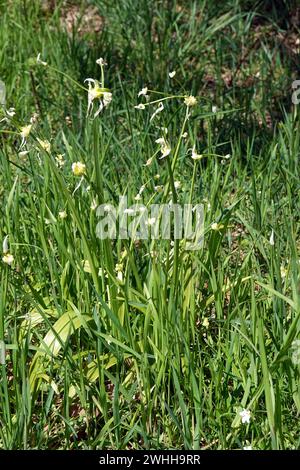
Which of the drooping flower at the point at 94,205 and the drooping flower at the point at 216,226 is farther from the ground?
the drooping flower at the point at 94,205

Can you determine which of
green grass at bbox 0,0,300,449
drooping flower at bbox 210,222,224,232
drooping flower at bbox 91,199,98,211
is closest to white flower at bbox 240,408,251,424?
green grass at bbox 0,0,300,449

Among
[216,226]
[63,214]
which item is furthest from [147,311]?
[63,214]

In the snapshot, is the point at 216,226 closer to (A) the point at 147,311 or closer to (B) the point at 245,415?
(A) the point at 147,311

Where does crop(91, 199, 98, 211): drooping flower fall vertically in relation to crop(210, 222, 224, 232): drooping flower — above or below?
above

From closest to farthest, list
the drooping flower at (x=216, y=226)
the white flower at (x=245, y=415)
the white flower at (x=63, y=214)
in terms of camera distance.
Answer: the white flower at (x=245, y=415), the drooping flower at (x=216, y=226), the white flower at (x=63, y=214)

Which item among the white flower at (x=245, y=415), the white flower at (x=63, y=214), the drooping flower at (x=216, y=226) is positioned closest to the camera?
the white flower at (x=245, y=415)

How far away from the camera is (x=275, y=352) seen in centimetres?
219

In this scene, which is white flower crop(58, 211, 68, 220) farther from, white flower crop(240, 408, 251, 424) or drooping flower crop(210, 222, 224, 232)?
white flower crop(240, 408, 251, 424)

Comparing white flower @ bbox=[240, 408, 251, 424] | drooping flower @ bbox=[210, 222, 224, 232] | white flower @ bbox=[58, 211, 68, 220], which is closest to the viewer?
white flower @ bbox=[240, 408, 251, 424]

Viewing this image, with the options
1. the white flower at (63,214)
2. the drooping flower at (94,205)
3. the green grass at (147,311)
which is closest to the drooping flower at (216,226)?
the green grass at (147,311)

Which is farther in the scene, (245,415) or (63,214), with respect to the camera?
(63,214)

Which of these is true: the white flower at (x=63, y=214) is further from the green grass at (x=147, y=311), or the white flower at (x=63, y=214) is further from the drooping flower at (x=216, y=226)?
the drooping flower at (x=216, y=226)

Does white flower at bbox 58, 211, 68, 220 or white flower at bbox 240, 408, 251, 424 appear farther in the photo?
white flower at bbox 58, 211, 68, 220

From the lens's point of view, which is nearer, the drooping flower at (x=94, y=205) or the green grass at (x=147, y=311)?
the green grass at (x=147, y=311)
